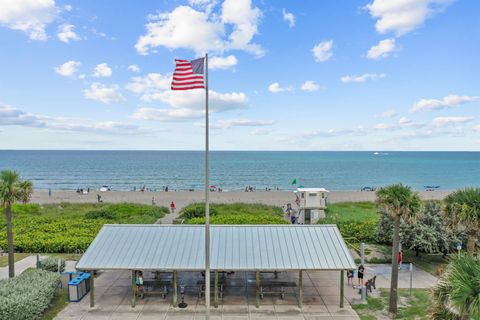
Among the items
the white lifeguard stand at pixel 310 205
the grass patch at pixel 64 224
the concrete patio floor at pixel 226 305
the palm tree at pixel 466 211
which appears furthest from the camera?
the white lifeguard stand at pixel 310 205

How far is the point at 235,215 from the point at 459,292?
2521cm

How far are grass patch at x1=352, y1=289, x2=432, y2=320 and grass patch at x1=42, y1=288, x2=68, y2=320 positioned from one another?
1284 centimetres

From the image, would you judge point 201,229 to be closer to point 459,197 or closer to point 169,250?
point 169,250

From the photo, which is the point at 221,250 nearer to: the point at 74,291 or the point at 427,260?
the point at 74,291

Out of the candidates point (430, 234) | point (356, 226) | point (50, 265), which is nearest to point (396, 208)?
point (430, 234)

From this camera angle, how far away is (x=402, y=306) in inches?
603

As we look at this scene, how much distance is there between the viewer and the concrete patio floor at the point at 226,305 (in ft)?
46.4

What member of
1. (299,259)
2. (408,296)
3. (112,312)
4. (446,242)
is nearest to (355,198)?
(446,242)

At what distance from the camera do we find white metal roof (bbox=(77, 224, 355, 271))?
14.4 meters

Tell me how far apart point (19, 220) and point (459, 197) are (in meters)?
33.5

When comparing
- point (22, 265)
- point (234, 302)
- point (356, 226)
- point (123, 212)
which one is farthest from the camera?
point (123, 212)

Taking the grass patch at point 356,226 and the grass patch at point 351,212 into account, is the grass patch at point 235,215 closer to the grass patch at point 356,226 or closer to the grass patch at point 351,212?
the grass patch at point 356,226

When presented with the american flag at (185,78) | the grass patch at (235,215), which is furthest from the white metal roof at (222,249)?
the grass patch at (235,215)

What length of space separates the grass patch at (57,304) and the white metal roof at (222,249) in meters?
2.31
